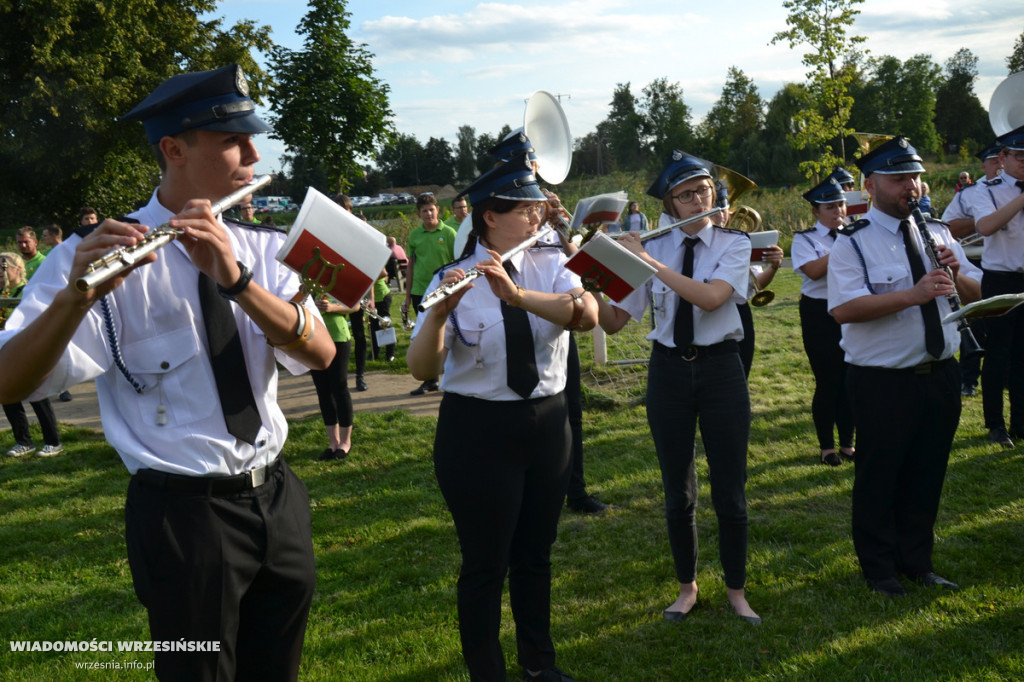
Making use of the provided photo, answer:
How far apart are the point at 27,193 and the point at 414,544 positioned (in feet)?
106

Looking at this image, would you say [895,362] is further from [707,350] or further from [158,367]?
[158,367]

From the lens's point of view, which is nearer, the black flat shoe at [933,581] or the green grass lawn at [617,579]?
the green grass lawn at [617,579]

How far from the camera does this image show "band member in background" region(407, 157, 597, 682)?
3.57m

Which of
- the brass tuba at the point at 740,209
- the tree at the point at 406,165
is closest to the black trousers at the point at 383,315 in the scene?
the brass tuba at the point at 740,209

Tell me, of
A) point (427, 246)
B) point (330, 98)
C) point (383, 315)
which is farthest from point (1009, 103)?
point (330, 98)

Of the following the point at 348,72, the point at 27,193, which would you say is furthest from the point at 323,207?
the point at 27,193

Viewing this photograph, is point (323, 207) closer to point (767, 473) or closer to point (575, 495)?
point (575, 495)

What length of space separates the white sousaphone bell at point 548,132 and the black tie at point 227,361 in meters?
3.60

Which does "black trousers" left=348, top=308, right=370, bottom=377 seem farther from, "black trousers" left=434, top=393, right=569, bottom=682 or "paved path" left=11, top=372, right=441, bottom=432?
"black trousers" left=434, top=393, right=569, bottom=682

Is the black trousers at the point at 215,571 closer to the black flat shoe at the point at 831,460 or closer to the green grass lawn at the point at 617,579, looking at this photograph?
the green grass lawn at the point at 617,579

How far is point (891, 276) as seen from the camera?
4.63 metres

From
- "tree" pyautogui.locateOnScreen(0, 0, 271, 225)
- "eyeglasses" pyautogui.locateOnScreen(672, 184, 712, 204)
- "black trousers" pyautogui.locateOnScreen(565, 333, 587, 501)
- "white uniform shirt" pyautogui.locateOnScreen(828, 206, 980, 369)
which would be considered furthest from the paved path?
"tree" pyautogui.locateOnScreen(0, 0, 271, 225)

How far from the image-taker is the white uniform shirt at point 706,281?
4395mm

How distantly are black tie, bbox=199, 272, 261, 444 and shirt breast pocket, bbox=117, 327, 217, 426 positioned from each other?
0.04 meters
